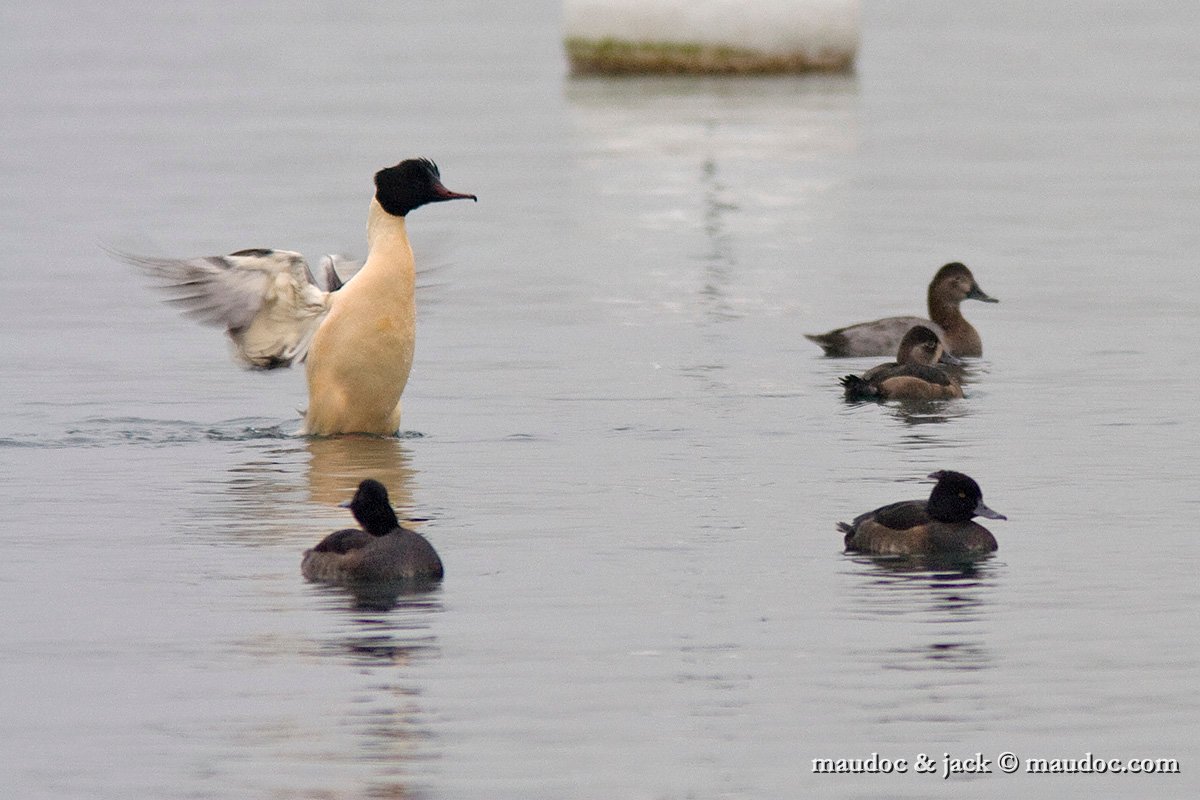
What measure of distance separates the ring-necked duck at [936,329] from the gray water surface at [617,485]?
217mm

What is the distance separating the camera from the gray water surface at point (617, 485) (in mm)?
8391

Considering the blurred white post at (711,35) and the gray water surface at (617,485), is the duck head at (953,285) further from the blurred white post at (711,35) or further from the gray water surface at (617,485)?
the blurred white post at (711,35)

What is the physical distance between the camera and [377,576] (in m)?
10.5

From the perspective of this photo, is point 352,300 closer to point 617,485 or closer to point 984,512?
point 617,485

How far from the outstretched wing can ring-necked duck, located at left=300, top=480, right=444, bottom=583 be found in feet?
14.4

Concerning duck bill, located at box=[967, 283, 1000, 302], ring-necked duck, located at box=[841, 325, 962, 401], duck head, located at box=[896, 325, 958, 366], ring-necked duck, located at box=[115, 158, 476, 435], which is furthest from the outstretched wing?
duck bill, located at box=[967, 283, 1000, 302]

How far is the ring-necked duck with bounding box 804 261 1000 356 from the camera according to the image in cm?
1822

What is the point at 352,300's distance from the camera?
1498 cm

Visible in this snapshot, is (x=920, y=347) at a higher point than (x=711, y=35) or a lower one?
higher

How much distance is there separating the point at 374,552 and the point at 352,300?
184 inches

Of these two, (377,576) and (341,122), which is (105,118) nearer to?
(341,122)

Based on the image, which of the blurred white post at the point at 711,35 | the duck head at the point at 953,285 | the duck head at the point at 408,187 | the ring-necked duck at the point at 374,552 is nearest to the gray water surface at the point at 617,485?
the ring-necked duck at the point at 374,552

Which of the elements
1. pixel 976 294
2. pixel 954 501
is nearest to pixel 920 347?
pixel 976 294

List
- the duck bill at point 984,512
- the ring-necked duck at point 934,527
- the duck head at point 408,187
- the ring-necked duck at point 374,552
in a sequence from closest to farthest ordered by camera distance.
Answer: the ring-necked duck at point 374,552 < the ring-necked duck at point 934,527 < the duck bill at point 984,512 < the duck head at point 408,187
